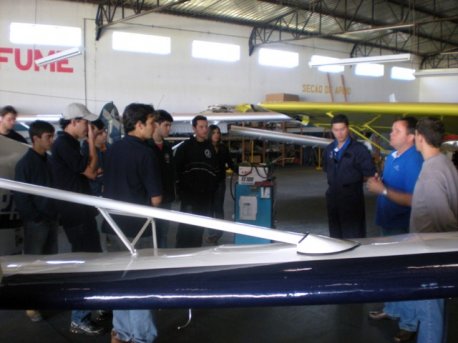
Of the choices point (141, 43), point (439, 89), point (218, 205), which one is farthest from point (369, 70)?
point (218, 205)

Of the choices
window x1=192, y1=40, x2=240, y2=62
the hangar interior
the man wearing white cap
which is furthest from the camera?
window x1=192, y1=40, x2=240, y2=62

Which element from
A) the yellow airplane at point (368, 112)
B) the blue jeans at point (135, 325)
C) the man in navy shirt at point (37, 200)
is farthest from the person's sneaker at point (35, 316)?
the yellow airplane at point (368, 112)

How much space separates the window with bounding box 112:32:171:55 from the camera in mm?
13844

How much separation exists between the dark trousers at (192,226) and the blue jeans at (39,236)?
1429mm

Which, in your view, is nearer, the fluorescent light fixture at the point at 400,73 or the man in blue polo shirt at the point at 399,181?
the man in blue polo shirt at the point at 399,181

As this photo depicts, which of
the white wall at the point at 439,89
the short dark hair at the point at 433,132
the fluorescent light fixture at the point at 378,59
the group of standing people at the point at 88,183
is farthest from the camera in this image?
the white wall at the point at 439,89

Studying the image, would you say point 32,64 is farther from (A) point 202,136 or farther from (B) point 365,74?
(B) point 365,74

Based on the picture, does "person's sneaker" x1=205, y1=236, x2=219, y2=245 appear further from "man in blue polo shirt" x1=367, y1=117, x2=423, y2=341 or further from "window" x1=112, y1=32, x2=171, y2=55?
"window" x1=112, y1=32, x2=171, y2=55

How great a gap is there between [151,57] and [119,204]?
13.5 meters

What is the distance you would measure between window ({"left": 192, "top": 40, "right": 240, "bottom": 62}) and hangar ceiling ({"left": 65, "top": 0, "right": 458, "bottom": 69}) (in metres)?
0.80

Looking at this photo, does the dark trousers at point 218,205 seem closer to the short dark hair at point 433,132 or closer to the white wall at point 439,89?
the short dark hair at point 433,132

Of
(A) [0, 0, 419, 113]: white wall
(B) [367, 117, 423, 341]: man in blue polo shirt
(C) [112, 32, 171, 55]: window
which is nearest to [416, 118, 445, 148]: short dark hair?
→ (B) [367, 117, 423, 341]: man in blue polo shirt

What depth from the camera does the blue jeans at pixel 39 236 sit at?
2.95m

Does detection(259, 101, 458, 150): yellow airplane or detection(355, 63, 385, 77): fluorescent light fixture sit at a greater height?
detection(355, 63, 385, 77): fluorescent light fixture
